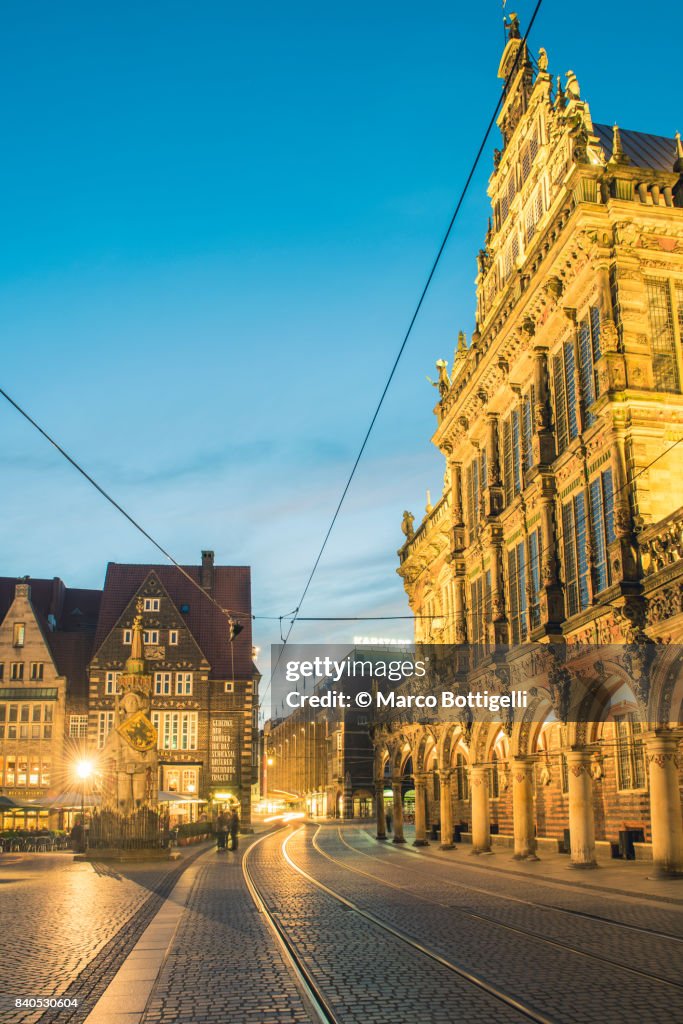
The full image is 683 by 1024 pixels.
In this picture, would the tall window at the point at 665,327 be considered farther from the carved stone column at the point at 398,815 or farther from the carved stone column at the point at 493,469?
the carved stone column at the point at 398,815

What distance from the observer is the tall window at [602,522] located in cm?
2377

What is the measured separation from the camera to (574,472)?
1024 inches

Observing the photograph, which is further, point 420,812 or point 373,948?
point 420,812

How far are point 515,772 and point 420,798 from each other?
1338 centimetres

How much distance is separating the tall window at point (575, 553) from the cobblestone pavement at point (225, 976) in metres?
12.1

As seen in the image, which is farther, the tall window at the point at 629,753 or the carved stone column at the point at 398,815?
the carved stone column at the point at 398,815

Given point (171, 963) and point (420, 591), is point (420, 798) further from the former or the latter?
point (171, 963)

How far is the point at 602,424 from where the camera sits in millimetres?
23797

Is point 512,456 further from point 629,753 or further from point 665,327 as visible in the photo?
point 629,753

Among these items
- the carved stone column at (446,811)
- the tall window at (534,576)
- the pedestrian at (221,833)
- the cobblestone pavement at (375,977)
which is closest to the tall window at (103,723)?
the pedestrian at (221,833)

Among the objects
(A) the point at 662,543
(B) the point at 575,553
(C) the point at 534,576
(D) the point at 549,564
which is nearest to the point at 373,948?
(A) the point at 662,543

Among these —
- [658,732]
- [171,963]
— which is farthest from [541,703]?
[171,963]

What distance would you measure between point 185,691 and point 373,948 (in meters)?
54.3

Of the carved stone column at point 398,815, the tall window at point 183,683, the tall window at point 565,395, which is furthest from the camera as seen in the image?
the tall window at point 183,683
